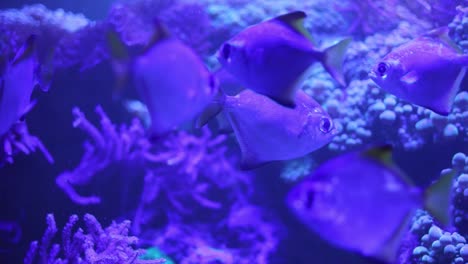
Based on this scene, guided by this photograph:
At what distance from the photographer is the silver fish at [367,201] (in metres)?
1.16

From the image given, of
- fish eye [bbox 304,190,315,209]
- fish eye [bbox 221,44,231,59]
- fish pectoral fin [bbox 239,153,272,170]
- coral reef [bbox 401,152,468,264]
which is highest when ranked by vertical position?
fish eye [bbox 221,44,231,59]

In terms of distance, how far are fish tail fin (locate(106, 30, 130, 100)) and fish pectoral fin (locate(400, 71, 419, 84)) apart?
138 cm

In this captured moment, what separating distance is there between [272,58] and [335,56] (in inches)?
8.8

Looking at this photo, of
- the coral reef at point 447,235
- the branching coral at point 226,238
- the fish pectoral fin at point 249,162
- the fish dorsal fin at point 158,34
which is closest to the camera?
the fish dorsal fin at point 158,34

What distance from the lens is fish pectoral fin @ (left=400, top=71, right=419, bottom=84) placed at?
1.97 metres

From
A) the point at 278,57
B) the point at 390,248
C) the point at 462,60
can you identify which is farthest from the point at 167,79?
the point at 462,60

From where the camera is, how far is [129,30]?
509 centimetres

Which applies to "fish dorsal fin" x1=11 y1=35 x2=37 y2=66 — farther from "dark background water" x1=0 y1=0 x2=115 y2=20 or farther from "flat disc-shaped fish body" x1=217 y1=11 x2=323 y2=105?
"dark background water" x1=0 y1=0 x2=115 y2=20

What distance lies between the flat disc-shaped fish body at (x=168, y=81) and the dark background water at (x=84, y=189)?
309 centimetres

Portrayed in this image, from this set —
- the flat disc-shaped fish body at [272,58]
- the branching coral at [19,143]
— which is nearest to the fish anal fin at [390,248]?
the flat disc-shaped fish body at [272,58]

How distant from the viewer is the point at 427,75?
6.45 ft

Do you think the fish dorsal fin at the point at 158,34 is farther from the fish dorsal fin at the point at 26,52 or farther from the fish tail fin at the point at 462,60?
the fish tail fin at the point at 462,60

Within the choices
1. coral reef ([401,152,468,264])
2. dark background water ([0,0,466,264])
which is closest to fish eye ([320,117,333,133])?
coral reef ([401,152,468,264])

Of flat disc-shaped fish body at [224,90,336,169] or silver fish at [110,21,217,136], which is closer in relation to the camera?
silver fish at [110,21,217,136]
